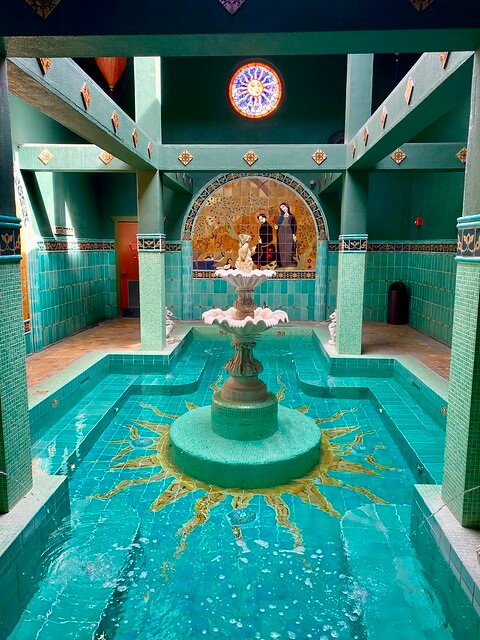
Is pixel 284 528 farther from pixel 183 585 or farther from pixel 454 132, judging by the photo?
pixel 454 132

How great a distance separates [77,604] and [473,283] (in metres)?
3.03

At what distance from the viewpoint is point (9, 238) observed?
3.23 metres

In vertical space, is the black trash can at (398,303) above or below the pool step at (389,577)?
above

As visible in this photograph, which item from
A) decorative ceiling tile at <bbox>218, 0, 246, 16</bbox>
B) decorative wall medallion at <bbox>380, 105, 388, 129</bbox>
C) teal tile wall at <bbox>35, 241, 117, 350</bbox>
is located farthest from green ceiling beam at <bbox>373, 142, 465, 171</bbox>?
teal tile wall at <bbox>35, 241, 117, 350</bbox>

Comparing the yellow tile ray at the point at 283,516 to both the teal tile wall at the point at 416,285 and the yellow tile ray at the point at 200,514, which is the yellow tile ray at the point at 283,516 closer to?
the yellow tile ray at the point at 200,514

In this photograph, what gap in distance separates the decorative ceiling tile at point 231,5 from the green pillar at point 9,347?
56.9 inches

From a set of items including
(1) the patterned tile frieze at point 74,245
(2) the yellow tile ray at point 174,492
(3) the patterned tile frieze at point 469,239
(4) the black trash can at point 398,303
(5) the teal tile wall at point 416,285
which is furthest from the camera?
(4) the black trash can at point 398,303

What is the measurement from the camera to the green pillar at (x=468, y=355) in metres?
3.01

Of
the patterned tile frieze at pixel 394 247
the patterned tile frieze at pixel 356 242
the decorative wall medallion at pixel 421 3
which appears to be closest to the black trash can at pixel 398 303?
the patterned tile frieze at pixel 394 247

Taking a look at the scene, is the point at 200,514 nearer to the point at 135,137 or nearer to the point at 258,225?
the point at 135,137

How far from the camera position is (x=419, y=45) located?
2.96 metres

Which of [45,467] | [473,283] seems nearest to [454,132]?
[473,283]

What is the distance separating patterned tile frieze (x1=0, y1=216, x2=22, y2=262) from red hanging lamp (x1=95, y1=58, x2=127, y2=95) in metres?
8.81

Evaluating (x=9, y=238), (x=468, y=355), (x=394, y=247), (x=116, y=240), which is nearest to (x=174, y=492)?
(x=9, y=238)
